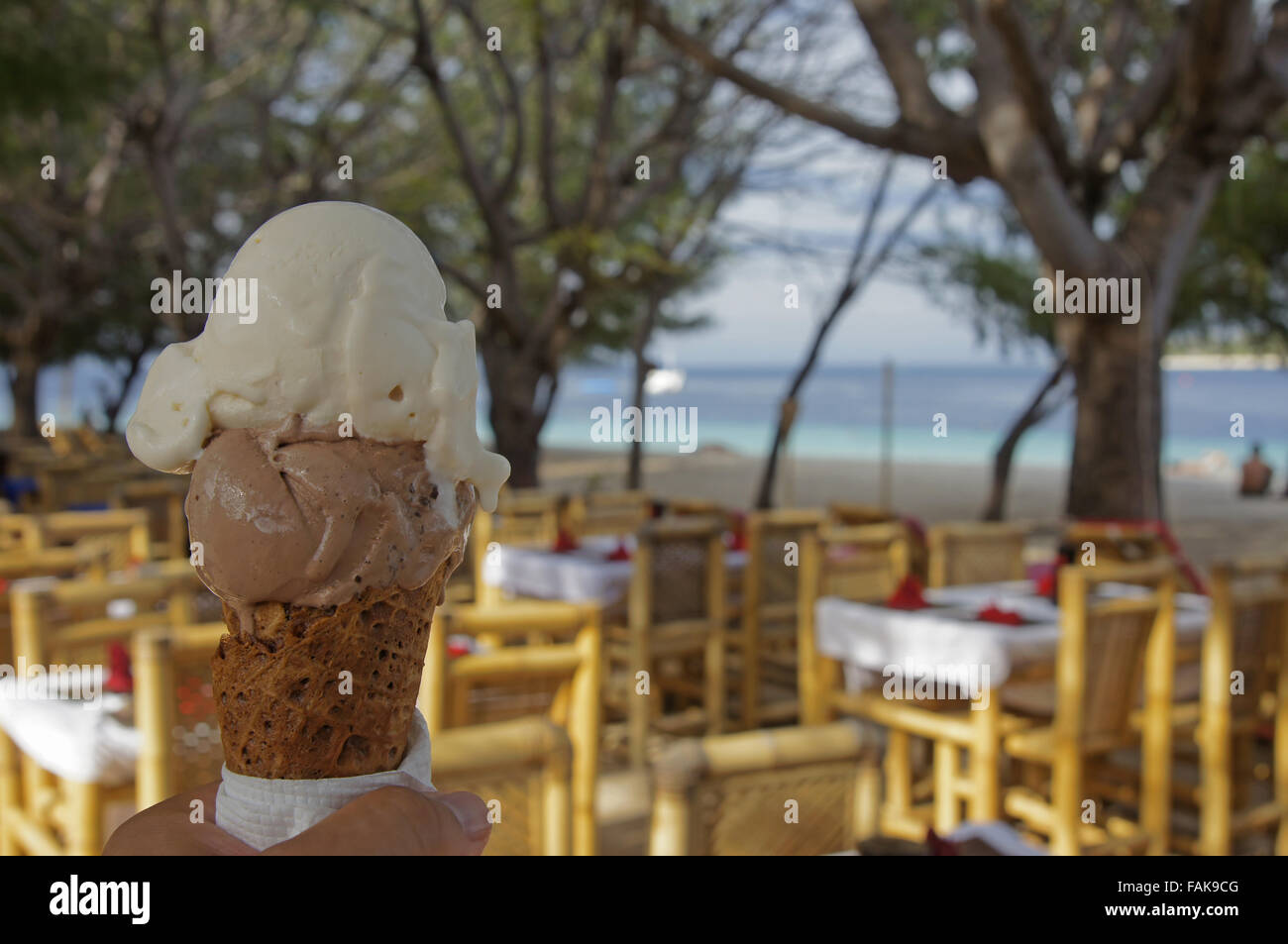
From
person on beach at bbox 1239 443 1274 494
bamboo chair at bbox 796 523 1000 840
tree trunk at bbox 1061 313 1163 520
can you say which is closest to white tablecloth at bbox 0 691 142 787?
bamboo chair at bbox 796 523 1000 840

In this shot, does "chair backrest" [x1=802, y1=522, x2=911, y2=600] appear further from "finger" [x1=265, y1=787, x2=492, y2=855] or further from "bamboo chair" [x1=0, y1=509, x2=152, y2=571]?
"finger" [x1=265, y1=787, x2=492, y2=855]

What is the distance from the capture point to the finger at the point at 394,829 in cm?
100

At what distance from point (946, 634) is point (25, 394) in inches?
694

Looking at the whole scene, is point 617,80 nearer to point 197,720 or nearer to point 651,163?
point 651,163

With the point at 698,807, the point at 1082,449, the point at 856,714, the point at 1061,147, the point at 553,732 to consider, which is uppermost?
the point at 1061,147

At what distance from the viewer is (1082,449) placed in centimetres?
666

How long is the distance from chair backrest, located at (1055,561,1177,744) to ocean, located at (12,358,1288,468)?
1897 centimetres

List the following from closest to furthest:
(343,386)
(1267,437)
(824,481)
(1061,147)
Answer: (343,386)
(1061,147)
(824,481)
(1267,437)

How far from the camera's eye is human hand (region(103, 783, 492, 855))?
1002mm

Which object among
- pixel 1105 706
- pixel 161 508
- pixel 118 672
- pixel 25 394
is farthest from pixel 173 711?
pixel 25 394

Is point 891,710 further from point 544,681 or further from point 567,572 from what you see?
point 567,572

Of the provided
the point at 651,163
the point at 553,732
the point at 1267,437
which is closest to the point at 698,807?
the point at 553,732

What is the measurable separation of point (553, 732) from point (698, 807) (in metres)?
0.33

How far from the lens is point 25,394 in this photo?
700 inches
